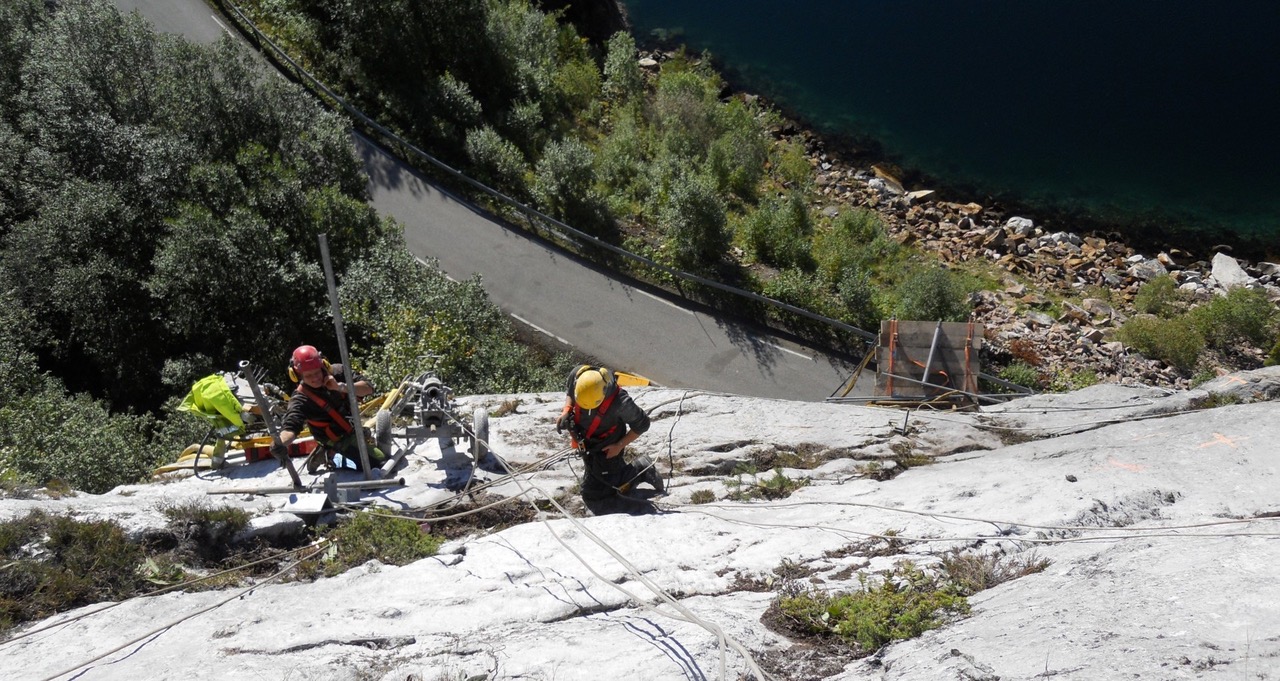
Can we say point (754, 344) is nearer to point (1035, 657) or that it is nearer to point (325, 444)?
point (325, 444)

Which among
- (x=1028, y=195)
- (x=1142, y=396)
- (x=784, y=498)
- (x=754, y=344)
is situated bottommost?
(x=754, y=344)

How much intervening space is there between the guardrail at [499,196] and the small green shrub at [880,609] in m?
13.8

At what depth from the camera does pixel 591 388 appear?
27.9 ft

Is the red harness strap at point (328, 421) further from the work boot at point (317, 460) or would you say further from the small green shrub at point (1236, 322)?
the small green shrub at point (1236, 322)

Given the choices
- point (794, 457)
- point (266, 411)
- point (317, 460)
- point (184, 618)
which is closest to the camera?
point (184, 618)

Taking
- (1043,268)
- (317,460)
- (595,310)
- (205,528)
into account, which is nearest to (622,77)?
(595,310)

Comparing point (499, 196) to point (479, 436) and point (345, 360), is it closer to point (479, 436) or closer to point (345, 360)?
point (479, 436)

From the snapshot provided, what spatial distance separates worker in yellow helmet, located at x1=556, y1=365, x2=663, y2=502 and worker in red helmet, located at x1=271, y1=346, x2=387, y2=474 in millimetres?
2425

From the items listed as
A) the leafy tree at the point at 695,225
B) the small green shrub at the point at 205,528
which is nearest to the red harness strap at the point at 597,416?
the small green shrub at the point at 205,528

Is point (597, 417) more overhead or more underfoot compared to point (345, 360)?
more underfoot

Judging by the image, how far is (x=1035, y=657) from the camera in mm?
4969

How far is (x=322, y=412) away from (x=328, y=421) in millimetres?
149

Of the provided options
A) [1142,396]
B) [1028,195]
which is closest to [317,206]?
[1142,396]

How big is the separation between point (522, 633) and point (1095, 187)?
32.0 meters
